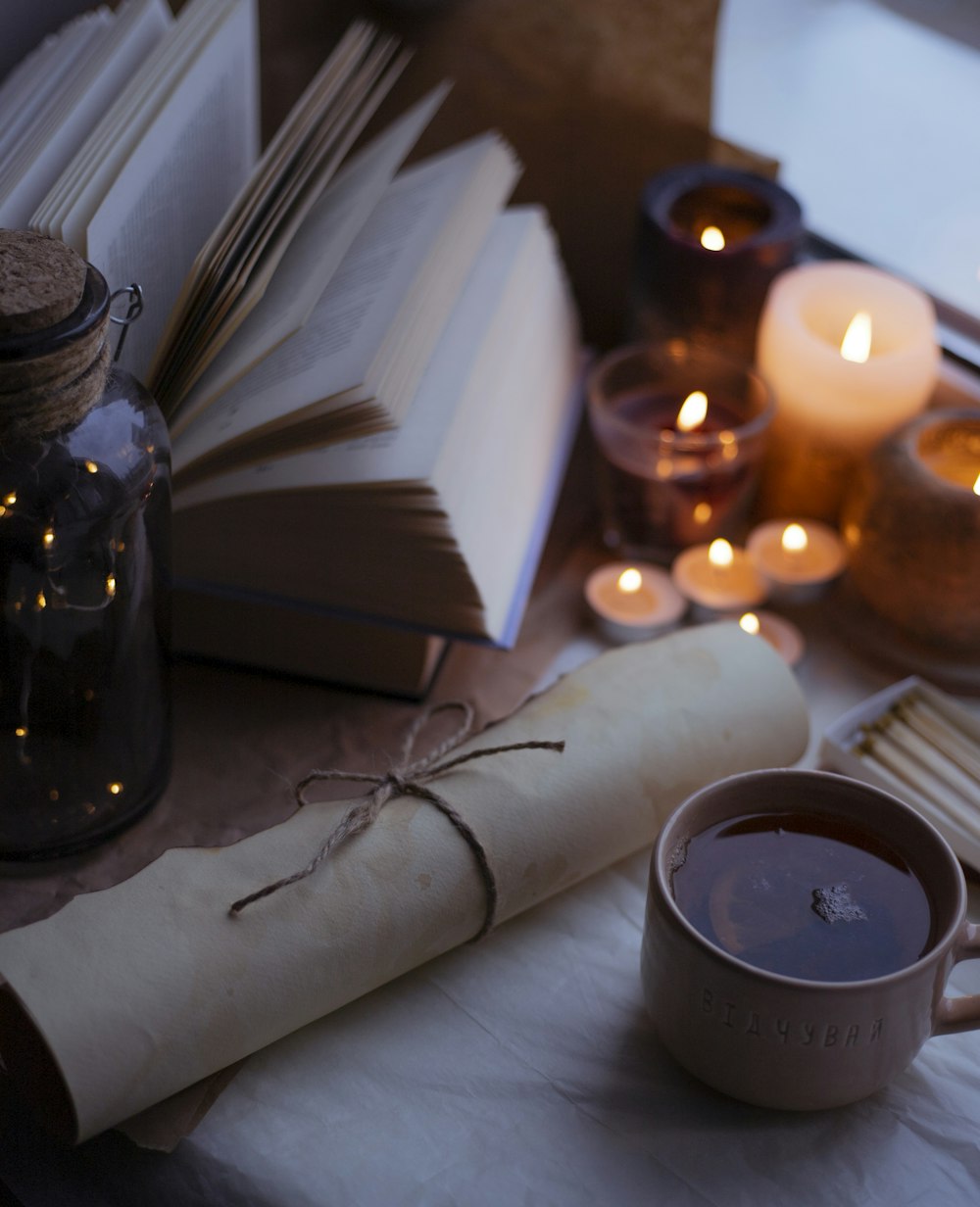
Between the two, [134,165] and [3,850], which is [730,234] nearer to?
[134,165]

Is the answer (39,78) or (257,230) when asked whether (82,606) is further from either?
(39,78)

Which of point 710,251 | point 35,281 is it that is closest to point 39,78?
point 35,281

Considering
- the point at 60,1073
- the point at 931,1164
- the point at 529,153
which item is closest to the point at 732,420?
the point at 529,153

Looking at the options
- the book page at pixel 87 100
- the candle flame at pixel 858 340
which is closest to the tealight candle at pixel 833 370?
the candle flame at pixel 858 340

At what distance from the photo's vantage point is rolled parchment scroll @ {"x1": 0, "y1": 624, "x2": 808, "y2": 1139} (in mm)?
534

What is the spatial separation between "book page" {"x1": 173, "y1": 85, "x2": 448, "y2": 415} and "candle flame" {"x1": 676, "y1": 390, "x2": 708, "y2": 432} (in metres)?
0.27

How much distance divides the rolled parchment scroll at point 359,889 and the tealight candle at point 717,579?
13 cm

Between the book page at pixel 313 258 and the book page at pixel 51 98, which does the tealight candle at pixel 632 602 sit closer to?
the book page at pixel 313 258

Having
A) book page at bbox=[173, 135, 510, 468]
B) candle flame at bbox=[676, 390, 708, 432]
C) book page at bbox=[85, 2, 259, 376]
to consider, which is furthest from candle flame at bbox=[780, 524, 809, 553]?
book page at bbox=[85, 2, 259, 376]

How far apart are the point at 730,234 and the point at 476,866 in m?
0.57

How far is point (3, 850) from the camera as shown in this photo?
2.18 ft

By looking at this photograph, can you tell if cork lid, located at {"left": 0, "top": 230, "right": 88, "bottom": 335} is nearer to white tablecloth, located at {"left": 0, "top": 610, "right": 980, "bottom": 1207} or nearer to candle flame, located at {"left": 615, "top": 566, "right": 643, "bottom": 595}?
white tablecloth, located at {"left": 0, "top": 610, "right": 980, "bottom": 1207}

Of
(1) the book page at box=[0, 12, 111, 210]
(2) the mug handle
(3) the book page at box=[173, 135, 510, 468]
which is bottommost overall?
Result: (2) the mug handle

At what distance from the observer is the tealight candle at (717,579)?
87 centimetres
